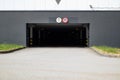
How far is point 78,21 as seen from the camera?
3469 cm

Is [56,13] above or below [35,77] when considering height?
above

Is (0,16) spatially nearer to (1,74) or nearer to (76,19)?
(76,19)

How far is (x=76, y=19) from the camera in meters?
34.6

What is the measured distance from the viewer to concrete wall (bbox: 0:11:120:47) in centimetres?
3441

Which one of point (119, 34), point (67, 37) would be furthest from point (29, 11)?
point (67, 37)

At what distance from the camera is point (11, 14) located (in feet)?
114

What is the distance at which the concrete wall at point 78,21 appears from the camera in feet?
113

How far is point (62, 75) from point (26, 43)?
23006 millimetres

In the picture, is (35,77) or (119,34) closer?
(35,77)
